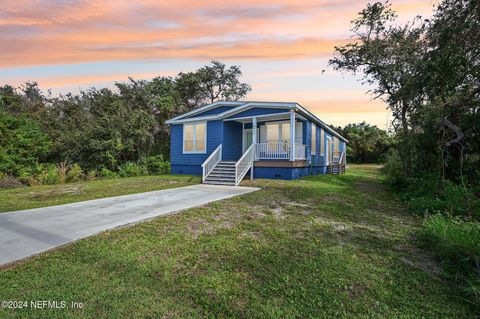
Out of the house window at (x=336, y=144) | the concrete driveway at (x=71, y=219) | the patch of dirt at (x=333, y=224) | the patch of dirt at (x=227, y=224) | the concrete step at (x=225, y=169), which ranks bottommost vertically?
the patch of dirt at (x=333, y=224)

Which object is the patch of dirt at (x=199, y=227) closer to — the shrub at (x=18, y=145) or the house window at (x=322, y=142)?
the house window at (x=322, y=142)

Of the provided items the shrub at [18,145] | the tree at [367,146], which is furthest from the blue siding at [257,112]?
the tree at [367,146]

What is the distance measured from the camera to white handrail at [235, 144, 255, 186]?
10.9 m

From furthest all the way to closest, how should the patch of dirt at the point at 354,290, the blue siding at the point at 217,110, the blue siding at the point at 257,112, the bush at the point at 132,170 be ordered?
the bush at the point at 132,170, the blue siding at the point at 217,110, the blue siding at the point at 257,112, the patch of dirt at the point at 354,290

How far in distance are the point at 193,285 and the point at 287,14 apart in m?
7.45

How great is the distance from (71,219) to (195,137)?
9953mm

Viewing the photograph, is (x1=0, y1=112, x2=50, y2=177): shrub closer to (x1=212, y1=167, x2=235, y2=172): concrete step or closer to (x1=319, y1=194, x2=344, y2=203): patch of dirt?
(x1=212, y1=167, x2=235, y2=172): concrete step

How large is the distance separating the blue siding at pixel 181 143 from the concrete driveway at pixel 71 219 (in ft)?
21.7

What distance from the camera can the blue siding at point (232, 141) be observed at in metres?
13.7

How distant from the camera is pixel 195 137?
1469cm

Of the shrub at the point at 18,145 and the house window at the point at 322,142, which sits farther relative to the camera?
the house window at the point at 322,142

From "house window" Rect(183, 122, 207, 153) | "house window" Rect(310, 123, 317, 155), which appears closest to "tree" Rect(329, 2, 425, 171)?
"house window" Rect(310, 123, 317, 155)

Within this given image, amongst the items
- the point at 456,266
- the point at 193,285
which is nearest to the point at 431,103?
the point at 456,266

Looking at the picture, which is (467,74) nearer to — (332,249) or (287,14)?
(287,14)
